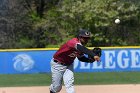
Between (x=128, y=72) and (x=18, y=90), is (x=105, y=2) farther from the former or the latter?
(x=18, y=90)

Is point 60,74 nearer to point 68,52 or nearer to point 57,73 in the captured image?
point 57,73

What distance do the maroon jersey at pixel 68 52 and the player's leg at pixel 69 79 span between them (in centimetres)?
→ 16

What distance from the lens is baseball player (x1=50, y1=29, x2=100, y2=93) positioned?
28.2 feet

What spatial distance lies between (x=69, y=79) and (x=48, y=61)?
9.27m

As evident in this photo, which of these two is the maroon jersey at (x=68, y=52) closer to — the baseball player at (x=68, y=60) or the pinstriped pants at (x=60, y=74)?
the baseball player at (x=68, y=60)

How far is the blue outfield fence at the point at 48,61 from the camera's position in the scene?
17859mm

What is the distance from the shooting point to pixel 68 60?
9039mm

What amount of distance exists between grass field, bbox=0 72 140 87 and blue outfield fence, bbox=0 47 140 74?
1.64 ft

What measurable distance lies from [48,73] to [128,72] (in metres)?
3.18

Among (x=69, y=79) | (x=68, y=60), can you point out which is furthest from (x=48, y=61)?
(x=69, y=79)

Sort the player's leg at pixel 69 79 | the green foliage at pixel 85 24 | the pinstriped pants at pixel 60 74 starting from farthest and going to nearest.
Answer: the green foliage at pixel 85 24 < the pinstriped pants at pixel 60 74 < the player's leg at pixel 69 79

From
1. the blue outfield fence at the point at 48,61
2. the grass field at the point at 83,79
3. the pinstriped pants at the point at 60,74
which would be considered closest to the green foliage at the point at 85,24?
the blue outfield fence at the point at 48,61

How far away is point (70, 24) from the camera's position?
3041 cm

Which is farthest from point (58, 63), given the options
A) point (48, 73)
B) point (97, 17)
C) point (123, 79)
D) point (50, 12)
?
point (50, 12)
